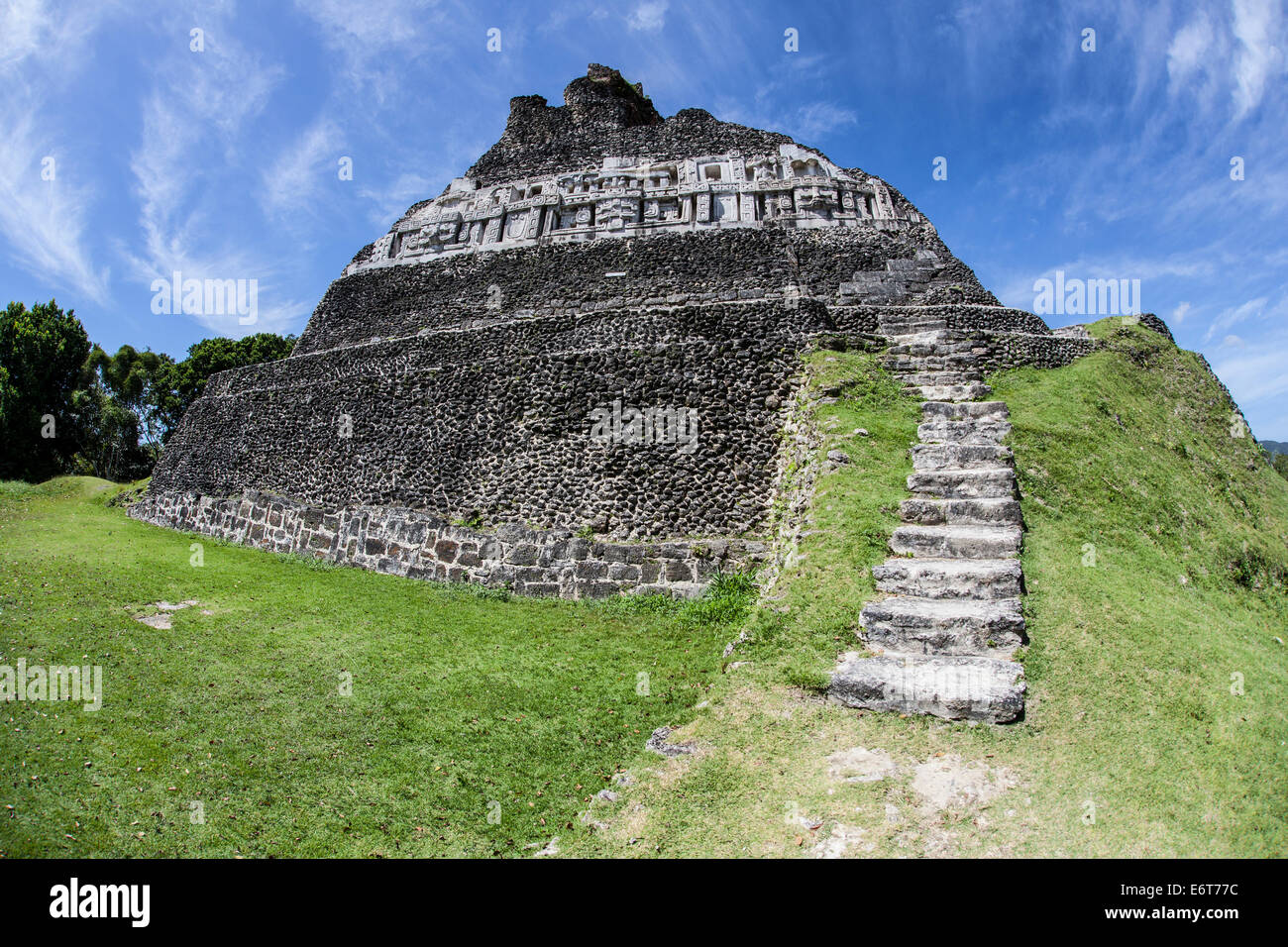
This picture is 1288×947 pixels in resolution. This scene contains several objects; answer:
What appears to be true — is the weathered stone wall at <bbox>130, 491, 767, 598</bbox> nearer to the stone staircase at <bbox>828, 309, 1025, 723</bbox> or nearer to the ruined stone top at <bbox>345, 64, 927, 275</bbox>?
the stone staircase at <bbox>828, 309, 1025, 723</bbox>

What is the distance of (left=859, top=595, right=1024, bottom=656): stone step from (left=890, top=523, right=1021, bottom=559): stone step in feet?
3.37

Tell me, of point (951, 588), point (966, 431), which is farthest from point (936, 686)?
point (966, 431)

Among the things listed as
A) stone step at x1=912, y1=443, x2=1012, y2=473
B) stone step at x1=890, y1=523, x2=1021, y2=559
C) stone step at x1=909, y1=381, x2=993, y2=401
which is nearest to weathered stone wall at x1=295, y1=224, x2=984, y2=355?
stone step at x1=909, y1=381, x2=993, y2=401

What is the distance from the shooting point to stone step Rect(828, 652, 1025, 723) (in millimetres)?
6070

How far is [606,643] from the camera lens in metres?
10.4

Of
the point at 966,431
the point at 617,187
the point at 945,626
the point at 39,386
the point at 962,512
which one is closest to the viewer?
the point at 945,626

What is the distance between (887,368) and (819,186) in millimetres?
10016

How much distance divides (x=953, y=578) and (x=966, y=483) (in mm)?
2331

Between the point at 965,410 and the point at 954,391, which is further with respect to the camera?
the point at 954,391

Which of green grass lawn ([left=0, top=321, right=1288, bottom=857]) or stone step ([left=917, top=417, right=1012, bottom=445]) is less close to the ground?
stone step ([left=917, top=417, right=1012, bottom=445])

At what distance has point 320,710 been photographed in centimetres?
766

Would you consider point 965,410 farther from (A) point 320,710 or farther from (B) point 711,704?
(A) point 320,710

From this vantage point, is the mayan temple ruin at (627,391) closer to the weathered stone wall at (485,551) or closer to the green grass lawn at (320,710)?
the weathered stone wall at (485,551)
